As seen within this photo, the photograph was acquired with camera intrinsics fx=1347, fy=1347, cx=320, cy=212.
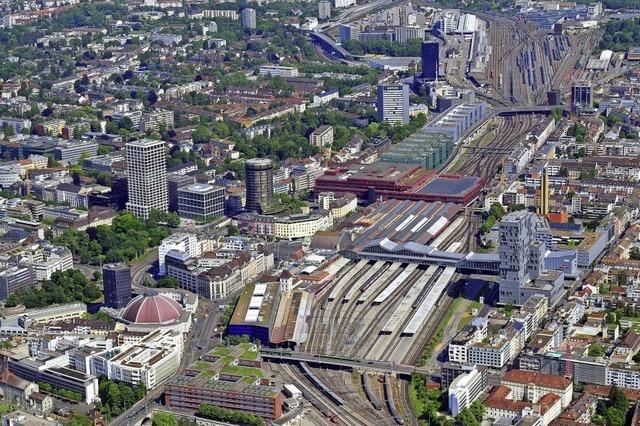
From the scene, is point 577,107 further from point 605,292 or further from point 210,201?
point 605,292

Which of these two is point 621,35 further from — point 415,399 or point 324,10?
point 415,399

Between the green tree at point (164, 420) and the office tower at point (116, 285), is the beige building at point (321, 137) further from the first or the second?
the green tree at point (164, 420)

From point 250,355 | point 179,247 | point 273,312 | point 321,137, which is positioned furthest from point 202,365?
point 321,137

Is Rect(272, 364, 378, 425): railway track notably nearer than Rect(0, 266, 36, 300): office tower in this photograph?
Yes

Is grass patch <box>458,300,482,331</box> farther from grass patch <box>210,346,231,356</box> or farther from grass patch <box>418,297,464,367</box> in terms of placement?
grass patch <box>210,346,231,356</box>

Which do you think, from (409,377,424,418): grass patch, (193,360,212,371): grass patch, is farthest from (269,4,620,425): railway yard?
(193,360,212,371): grass patch

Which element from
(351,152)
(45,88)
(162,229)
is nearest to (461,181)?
(351,152)
